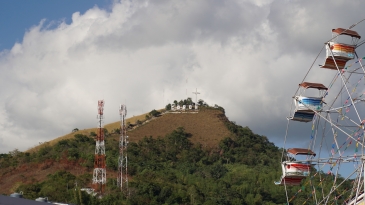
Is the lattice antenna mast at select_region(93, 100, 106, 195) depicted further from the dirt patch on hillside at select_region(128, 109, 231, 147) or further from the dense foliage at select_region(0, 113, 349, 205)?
the dirt patch on hillside at select_region(128, 109, 231, 147)

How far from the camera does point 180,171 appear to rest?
356 ft

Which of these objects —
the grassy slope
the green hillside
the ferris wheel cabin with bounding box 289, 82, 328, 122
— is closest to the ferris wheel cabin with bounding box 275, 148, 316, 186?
the ferris wheel cabin with bounding box 289, 82, 328, 122

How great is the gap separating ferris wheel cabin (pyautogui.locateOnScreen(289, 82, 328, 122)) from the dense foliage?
98.3 ft

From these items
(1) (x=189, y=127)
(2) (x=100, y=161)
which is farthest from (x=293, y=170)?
(1) (x=189, y=127)

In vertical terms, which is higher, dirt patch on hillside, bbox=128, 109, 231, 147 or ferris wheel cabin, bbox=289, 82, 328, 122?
dirt patch on hillside, bbox=128, 109, 231, 147

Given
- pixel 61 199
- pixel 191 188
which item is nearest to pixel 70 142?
pixel 191 188

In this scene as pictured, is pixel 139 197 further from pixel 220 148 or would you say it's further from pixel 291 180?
pixel 220 148

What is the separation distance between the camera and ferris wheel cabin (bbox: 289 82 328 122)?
39.2 meters

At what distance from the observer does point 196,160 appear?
12538 centimetres

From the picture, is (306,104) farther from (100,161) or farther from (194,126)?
(194,126)

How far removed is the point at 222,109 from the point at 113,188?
76604 millimetres

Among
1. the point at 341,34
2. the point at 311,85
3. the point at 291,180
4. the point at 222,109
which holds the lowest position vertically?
the point at 291,180

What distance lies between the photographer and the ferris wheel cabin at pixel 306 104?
39250mm

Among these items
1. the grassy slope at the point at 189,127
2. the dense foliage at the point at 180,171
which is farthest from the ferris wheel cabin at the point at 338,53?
the grassy slope at the point at 189,127
